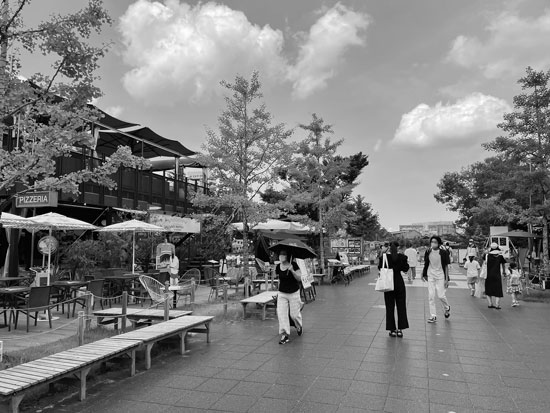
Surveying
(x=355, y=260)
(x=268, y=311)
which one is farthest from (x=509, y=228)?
(x=268, y=311)

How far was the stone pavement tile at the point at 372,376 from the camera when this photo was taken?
5105 millimetres

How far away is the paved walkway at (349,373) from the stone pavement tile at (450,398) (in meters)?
0.01

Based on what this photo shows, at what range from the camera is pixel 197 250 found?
62.2 feet

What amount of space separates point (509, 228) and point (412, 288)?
16.5m

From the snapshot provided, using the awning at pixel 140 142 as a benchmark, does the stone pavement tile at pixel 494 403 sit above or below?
below

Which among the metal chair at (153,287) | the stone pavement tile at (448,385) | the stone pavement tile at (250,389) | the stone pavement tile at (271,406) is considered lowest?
the stone pavement tile at (448,385)

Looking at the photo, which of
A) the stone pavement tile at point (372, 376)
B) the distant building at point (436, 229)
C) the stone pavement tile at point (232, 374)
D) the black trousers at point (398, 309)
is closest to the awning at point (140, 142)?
the black trousers at point (398, 309)

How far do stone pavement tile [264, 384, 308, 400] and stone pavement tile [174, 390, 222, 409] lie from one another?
Answer: 1.80ft

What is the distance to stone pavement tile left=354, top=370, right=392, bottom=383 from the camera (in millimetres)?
5105

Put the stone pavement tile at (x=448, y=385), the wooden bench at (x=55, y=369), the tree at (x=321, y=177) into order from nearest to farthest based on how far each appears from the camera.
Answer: the wooden bench at (x=55, y=369), the stone pavement tile at (x=448, y=385), the tree at (x=321, y=177)

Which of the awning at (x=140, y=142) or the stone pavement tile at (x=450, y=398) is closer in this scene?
the stone pavement tile at (x=450, y=398)

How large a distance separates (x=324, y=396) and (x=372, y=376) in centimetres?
94

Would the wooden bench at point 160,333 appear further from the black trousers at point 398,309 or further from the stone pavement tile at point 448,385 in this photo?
the stone pavement tile at point 448,385

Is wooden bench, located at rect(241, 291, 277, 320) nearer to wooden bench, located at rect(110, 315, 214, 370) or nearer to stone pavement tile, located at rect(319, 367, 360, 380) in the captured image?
wooden bench, located at rect(110, 315, 214, 370)
